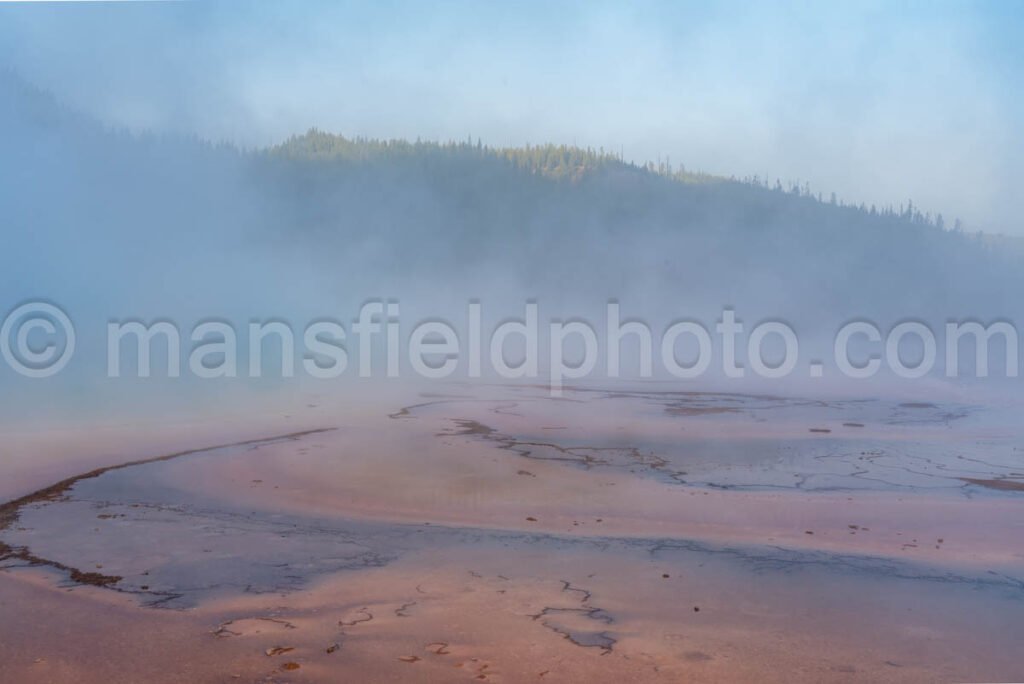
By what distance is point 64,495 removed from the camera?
291 inches

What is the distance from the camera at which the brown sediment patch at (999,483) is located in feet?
28.6

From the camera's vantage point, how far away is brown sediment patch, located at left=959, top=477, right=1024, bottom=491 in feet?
28.6

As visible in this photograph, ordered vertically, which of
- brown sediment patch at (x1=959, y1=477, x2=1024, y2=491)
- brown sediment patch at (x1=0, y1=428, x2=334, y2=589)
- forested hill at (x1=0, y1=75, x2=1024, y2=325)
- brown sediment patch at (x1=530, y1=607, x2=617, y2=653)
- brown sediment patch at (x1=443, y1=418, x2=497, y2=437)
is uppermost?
forested hill at (x1=0, y1=75, x2=1024, y2=325)

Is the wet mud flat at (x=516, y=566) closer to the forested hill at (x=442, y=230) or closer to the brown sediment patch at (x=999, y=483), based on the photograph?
the brown sediment patch at (x=999, y=483)

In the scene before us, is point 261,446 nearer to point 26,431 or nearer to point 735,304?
point 26,431

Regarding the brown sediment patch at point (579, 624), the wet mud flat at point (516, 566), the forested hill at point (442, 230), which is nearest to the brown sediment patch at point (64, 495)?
the wet mud flat at point (516, 566)

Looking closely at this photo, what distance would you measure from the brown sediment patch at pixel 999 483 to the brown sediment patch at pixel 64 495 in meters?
7.39

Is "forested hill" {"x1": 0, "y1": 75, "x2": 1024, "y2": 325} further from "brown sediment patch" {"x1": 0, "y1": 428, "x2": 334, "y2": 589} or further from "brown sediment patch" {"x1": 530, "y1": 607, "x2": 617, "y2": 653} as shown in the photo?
"brown sediment patch" {"x1": 530, "y1": 607, "x2": 617, "y2": 653}

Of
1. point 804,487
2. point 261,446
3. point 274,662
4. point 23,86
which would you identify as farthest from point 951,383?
point 23,86

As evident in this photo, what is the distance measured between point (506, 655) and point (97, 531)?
11.6ft

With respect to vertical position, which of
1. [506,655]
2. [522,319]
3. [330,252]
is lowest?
[506,655]

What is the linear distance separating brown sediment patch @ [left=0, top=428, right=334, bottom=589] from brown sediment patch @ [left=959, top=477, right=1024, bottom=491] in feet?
24.3

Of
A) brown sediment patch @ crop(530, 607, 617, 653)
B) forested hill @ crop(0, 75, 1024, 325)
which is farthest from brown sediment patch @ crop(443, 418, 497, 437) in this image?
forested hill @ crop(0, 75, 1024, 325)

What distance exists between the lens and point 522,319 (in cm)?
4081
